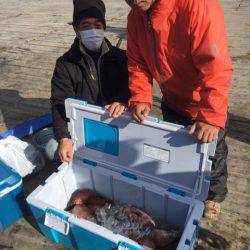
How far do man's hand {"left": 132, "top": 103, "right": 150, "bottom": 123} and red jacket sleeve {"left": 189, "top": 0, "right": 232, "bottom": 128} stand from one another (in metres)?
0.32

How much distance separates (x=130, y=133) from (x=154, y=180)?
37 centimetres

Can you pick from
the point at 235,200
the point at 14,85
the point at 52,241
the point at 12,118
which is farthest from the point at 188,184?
the point at 14,85

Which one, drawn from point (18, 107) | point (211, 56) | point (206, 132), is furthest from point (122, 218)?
point (18, 107)

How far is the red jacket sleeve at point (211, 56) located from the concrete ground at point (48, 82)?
1.07 meters

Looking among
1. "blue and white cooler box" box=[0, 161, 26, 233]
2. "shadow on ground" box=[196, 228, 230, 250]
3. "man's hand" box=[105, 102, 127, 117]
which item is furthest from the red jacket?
"blue and white cooler box" box=[0, 161, 26, 233]

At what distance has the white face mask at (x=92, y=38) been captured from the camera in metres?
2.38

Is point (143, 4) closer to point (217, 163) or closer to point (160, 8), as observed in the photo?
point (160, 8)

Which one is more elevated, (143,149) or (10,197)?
(143,149)

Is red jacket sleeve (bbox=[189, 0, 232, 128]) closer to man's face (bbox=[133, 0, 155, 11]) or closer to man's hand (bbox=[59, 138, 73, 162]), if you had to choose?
man's face (bbox=[133, 0, 155, 11])

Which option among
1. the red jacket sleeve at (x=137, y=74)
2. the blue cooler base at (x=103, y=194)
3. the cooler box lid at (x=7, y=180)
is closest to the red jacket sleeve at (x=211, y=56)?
the red jacket sleeve at (x=137, y=74)

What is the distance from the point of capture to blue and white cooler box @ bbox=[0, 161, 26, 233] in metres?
2.17

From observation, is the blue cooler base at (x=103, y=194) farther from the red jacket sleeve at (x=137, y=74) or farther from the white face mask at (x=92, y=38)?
the white face mask at (x=92, y=38)

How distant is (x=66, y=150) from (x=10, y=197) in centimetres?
52

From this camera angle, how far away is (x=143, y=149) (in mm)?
1969
